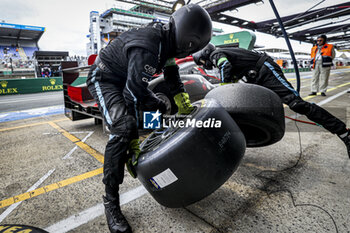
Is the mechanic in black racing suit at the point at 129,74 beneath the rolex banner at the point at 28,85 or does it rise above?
above

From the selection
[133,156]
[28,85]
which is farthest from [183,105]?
[28,85]

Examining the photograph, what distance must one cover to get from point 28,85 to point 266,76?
44.2 feet

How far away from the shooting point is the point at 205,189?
1460mm

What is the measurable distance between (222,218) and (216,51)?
7.28ft

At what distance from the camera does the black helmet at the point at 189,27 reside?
167 cm

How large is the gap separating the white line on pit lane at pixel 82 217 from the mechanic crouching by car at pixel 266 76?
1941 millimetres

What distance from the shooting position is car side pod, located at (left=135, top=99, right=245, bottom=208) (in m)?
1.38

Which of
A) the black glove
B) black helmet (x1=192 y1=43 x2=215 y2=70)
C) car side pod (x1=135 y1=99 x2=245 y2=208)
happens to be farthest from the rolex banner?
car side pod (x1=135 y1=99 x2=245 y2=208)

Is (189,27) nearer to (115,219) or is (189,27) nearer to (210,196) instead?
(210,196)

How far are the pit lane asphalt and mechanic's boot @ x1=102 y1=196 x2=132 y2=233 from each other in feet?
0.24

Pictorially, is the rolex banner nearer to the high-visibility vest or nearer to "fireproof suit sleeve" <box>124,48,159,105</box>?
"fireproof suit sleeve" <box>124,48,159,105</box>

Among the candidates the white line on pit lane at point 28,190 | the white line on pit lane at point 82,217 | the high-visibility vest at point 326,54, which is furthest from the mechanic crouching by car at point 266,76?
the high-visibility vest at point 326,54

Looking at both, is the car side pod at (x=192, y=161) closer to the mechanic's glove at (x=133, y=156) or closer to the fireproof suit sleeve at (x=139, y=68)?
the mechanic's glove at (x=133, y=156)

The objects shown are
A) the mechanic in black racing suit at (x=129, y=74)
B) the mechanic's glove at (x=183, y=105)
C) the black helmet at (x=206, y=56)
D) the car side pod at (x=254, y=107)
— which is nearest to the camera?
the mechanic in black racing suit at (x=129, y=74)
